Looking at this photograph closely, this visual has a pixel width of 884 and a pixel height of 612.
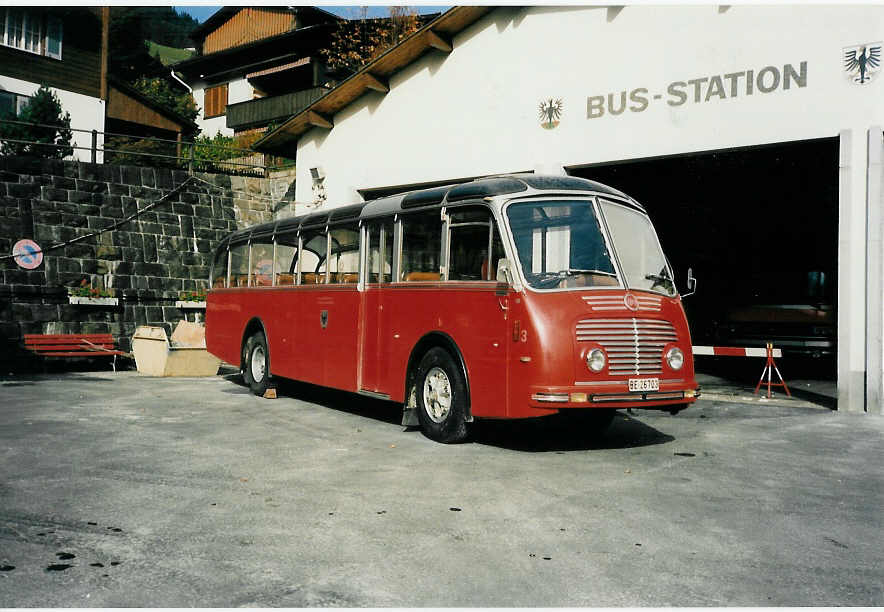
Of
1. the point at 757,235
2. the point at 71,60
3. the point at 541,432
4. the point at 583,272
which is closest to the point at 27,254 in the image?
the point at 541,432

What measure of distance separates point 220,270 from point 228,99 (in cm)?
3477

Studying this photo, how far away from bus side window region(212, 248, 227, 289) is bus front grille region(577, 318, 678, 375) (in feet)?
30.0

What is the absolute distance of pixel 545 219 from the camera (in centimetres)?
830

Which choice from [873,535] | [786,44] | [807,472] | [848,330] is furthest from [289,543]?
[786,44]

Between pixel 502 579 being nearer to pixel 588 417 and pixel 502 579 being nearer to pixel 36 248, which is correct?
pixel 588 417

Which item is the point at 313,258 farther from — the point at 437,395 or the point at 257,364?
the point at 437,395

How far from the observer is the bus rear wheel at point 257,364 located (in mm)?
13125

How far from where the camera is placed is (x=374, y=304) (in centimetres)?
1012

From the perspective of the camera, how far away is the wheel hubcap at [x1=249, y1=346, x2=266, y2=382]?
13508 mm

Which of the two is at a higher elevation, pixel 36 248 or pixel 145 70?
pixel 145 70

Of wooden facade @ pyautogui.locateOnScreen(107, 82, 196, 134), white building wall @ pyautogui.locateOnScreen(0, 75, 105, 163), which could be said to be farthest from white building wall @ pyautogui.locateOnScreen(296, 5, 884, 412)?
wooden facade @ pyautogui.locateOnScreen(107, 82, 196, 134)

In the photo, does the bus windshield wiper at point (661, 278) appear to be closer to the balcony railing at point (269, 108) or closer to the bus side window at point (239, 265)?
the bus side window at point (239, 265)

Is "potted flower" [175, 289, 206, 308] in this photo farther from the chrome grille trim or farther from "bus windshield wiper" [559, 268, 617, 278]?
the chrome grille trim

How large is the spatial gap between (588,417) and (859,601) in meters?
5.76
